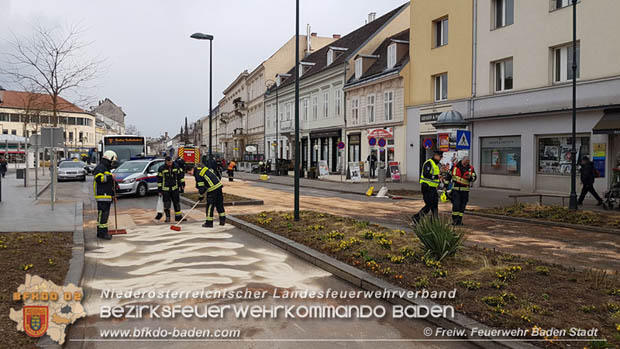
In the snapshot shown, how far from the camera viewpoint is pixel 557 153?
20656mm

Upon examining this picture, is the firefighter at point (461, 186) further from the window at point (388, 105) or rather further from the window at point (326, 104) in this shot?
the window at point (326, 104)

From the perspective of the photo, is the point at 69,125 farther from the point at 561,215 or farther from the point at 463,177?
the point at 561,215

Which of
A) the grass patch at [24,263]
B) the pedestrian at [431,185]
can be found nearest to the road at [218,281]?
the grass patch at [24,263]

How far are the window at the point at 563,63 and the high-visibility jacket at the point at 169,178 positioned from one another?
1650 centimetres

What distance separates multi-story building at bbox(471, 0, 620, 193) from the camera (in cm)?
1842

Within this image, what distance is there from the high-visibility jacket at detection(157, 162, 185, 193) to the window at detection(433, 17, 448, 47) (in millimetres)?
19643

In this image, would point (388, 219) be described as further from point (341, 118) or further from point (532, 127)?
point (341, 118)

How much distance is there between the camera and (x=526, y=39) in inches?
860

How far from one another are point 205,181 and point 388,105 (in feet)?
74.3

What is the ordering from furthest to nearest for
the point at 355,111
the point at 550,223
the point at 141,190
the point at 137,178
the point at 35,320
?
the point at 355,111 < the point at 141,190 < the point at 137,178 < the point at 550,223 < the point at 35,320

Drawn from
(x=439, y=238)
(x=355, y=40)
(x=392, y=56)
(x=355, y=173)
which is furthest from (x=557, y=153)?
(x=355, y=40)

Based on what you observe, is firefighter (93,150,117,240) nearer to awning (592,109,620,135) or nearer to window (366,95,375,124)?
awning (592,109,620,135)

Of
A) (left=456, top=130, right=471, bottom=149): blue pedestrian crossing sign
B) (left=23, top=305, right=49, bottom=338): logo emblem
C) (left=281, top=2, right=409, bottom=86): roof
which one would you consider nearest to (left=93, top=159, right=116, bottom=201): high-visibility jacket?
(left=23, top=305, right=49, bottom=338): logo emblem

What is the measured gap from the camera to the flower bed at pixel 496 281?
4586 millimetres
